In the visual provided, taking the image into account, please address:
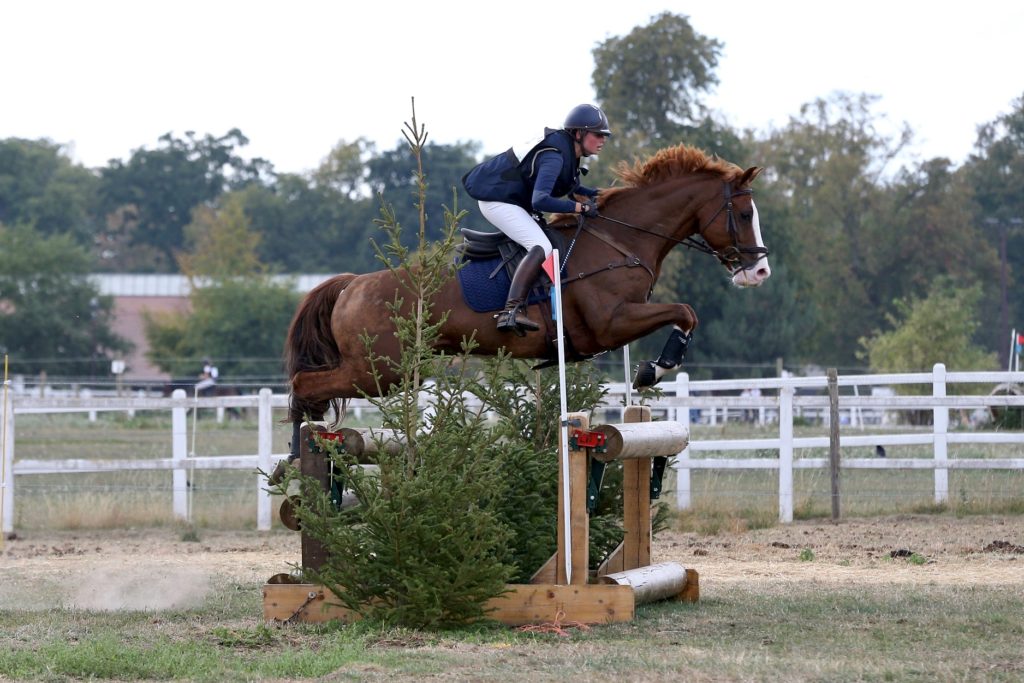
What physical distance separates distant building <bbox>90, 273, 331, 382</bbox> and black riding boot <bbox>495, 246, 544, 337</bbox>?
5508 cm

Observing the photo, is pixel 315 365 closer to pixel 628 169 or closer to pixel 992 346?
pixel 628 169

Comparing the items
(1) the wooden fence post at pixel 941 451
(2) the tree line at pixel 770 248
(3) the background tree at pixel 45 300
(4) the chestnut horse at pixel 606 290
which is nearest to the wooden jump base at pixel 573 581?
(4) the chestnut horse at pixel 606 290

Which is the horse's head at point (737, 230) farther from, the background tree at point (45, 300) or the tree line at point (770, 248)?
the background tree at point (45, 300)

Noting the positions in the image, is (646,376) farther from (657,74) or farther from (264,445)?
(657,74)

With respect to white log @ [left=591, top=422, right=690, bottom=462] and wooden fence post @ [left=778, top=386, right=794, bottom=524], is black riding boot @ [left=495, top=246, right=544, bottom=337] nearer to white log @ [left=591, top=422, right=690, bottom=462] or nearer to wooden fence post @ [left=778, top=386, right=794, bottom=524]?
white log @ [left=591, top=422, right=690, bottom=462]

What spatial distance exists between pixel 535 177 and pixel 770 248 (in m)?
38.2

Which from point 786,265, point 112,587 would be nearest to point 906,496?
point 112,587

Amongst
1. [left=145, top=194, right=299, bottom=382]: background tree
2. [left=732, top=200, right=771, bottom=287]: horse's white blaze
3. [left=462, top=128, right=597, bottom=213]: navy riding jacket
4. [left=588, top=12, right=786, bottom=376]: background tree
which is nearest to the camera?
[left=462, top=128, right=597, bottom=213]: navy riding jacket

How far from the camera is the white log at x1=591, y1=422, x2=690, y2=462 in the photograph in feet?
21.2

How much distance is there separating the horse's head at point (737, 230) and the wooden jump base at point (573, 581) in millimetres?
1691

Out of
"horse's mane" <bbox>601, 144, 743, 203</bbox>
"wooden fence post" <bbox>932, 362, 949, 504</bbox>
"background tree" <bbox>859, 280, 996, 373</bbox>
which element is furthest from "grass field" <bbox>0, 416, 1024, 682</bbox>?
"background tree" <bbox>859, 280, 996, 373</bbox>

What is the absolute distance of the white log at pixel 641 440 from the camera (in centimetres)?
648

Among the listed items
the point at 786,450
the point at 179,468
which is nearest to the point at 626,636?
the point at 786,450

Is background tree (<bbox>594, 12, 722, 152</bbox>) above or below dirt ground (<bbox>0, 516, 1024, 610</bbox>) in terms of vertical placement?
above
